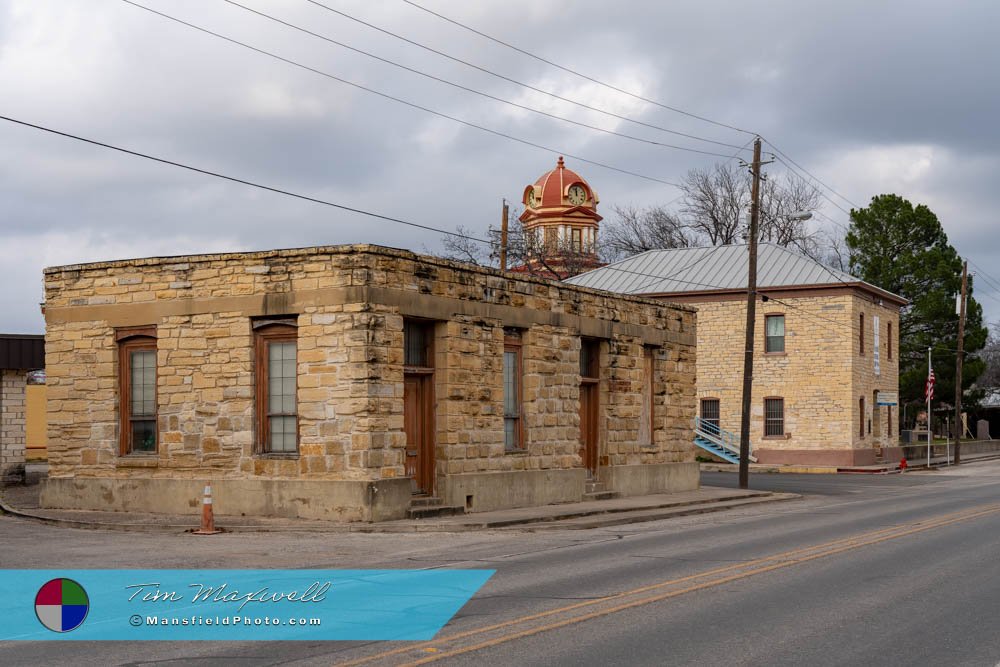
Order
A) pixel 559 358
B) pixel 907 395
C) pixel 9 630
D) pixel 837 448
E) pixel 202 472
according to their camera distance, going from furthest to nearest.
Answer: pixel 907 395 < pixel 837 448 < pixel 559 358 < pixel 202 472 < pixel 9 630

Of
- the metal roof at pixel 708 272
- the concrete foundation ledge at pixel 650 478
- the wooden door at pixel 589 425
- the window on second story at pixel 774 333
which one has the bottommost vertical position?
the concrete foundation ledge at pixel 650 478

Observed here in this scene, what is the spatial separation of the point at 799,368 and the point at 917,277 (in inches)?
679

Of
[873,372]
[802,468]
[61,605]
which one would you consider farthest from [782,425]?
[61,605]

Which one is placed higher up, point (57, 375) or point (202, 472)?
point (57, 375)

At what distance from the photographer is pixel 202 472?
67.7 feet

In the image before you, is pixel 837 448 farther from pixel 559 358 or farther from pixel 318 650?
pixel 318 650

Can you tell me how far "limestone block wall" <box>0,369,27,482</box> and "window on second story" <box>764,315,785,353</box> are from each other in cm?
2995

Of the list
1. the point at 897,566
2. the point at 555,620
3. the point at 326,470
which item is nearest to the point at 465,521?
the point at 326,470

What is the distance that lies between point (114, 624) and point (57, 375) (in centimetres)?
1341

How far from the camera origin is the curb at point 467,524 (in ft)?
60.0

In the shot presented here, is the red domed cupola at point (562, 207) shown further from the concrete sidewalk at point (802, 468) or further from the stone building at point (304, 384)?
the stone building at point (304, 384)

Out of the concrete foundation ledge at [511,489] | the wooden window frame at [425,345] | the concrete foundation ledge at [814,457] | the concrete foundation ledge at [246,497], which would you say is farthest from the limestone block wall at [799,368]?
the concrete foundation ledge at [246,497]

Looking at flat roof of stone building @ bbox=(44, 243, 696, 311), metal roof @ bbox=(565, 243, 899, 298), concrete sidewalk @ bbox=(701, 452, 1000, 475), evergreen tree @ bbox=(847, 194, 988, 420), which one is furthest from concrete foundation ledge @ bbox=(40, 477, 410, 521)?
evergreen tree @ bbox=(847, 194, 988, 420)

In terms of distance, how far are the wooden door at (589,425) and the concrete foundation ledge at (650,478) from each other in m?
0.31
